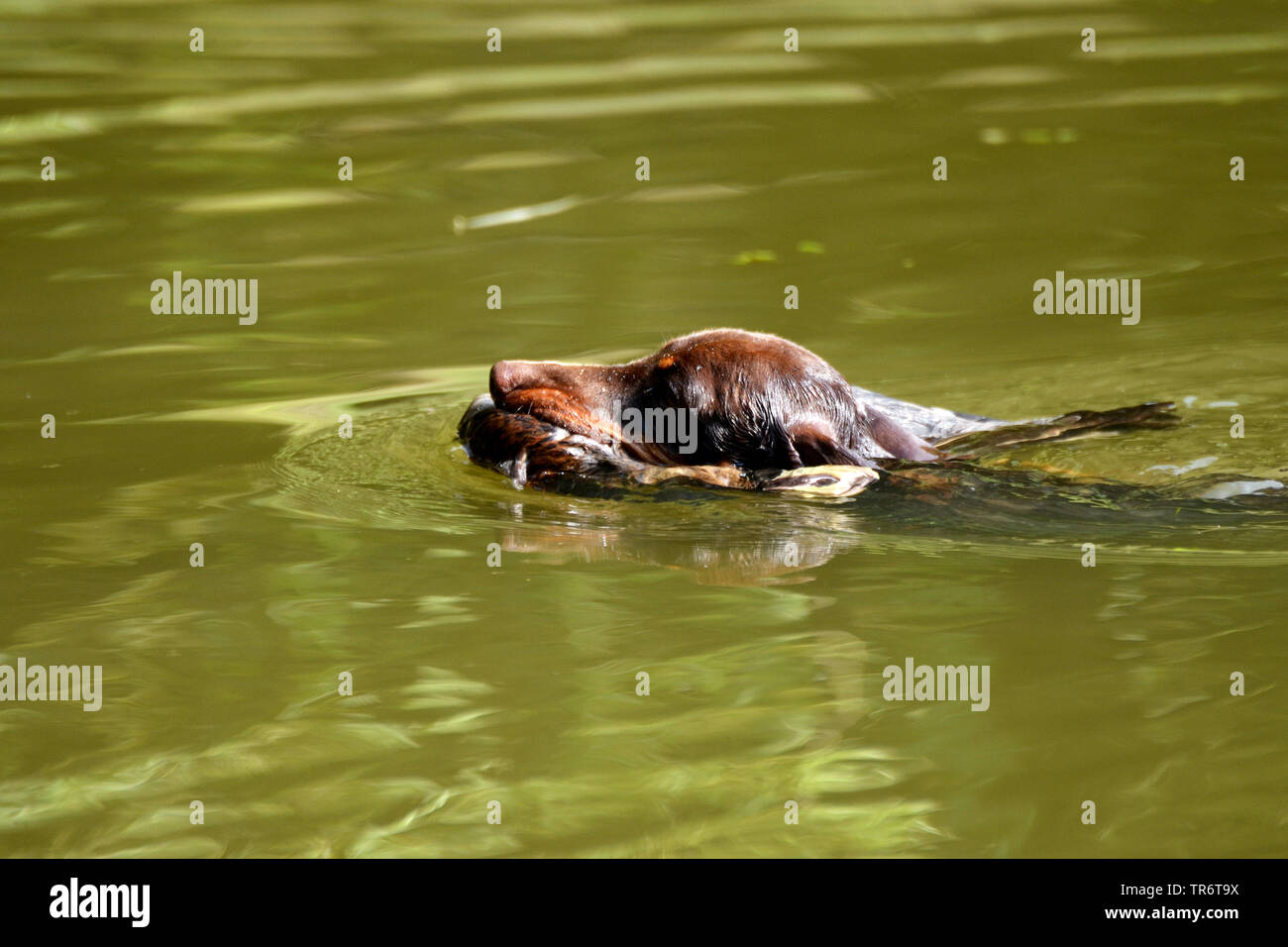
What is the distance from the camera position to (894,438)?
248 inches

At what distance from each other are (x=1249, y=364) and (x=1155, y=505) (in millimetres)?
2594

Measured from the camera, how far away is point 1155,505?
19.8 ft

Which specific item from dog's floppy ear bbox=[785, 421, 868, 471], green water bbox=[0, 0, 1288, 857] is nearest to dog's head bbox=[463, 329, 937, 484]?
dog's floppy ear bbox=[785, 421, 868, 471]

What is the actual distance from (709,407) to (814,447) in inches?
16.5

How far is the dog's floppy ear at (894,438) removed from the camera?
6234 millimetres

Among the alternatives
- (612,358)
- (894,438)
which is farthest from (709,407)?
(612,358)

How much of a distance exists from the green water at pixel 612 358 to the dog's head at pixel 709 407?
0.77 feet

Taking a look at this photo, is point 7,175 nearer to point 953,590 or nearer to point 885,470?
point 885,470

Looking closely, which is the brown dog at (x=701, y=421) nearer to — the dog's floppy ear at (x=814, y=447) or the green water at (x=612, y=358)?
→ the dog's floppy ear at (x=814, y=447)

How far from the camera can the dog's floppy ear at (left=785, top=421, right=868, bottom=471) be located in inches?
235

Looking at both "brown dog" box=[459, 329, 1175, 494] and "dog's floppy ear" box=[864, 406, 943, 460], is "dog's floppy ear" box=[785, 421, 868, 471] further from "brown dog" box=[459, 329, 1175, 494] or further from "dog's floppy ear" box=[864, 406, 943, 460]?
"dog's floppy ear" box=[864, 406, 943, 460]

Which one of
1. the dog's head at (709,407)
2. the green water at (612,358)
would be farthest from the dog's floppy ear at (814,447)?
the green water at (612,358)

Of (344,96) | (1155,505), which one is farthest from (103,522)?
(344,96)

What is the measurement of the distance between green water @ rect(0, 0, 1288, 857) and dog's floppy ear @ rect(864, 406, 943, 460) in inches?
16.4
